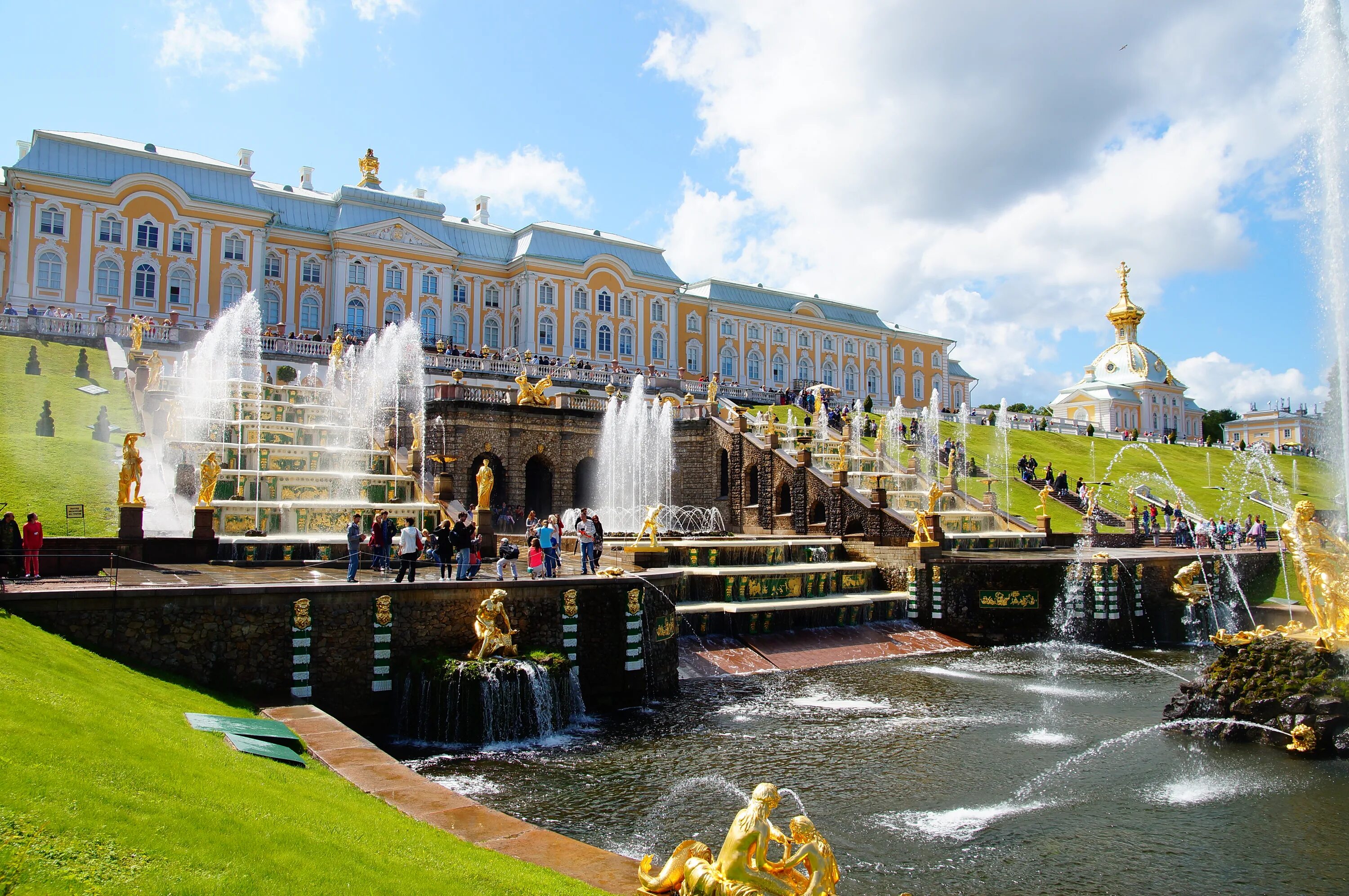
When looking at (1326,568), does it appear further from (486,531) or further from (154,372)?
(154,372)

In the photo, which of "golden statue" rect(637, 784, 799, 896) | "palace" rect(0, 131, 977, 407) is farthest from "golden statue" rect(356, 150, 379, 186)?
"golden statue" rect(637, 784, 799, 896)

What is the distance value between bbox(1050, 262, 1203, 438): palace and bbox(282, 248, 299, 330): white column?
73.5m

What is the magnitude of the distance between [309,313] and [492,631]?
4664 cm

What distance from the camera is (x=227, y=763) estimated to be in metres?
8.14

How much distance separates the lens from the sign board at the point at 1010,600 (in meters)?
25.3

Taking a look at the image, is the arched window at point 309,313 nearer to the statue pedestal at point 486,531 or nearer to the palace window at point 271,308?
Result: the palace window at point 271,308

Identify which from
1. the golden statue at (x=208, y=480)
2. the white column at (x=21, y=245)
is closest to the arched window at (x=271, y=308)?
the white column at (x=21, y=245)

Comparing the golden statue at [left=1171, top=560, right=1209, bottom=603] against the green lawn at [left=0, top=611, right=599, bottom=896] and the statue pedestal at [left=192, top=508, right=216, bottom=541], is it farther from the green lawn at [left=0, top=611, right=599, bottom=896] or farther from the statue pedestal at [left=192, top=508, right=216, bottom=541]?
the statue pedestal at [left=192, top=508, right=216, bottom=541]

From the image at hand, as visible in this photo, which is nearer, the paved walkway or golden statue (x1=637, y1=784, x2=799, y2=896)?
golden statue (x1=637, y1=784, x2=799, y2=896)

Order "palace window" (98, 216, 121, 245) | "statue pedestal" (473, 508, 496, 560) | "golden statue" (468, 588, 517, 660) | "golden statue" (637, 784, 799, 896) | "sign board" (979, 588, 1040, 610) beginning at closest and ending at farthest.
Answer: "golden statue" (637, 784, 799, 896)
"golden statue" (468, 588, 517, 660)
"statue pedestal" (473, 508, 496, 560)
"sign board" (979, 588, 1040, 610)
"palace window" (98, 216, 121, 245)

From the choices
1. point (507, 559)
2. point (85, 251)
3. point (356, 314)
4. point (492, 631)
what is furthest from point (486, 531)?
point (85, 251)

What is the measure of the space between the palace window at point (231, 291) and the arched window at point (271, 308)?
1231 millimetres

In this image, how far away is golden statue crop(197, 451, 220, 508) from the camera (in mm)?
19141

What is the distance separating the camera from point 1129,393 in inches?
3740
